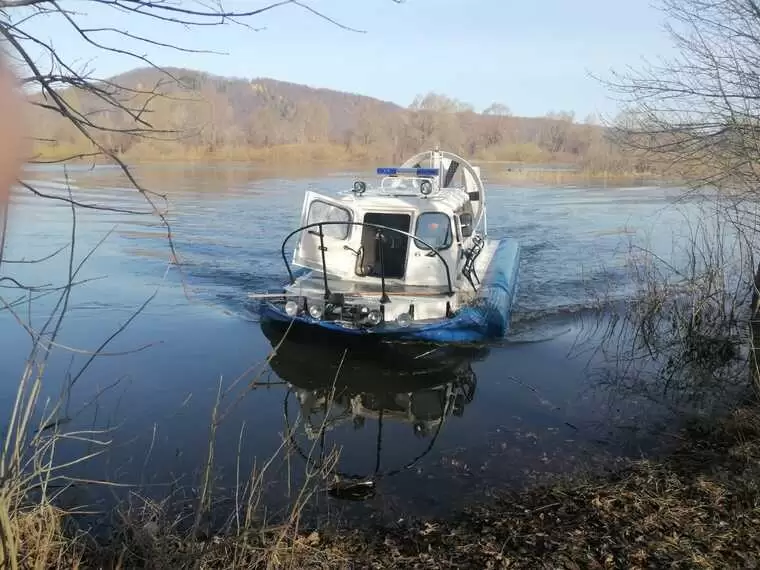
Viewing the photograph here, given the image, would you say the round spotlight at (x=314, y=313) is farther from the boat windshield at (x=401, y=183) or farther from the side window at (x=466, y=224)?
the side window at (x=466, y=224)

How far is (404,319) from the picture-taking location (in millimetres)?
9555

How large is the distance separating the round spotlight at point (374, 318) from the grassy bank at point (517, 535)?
3995 millimetres

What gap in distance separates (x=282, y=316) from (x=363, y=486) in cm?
416

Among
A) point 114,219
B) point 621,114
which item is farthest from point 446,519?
point 114,219

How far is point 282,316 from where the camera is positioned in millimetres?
9727

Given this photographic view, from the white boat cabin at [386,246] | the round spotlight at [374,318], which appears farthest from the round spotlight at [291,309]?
the round spotlight at [374,318]

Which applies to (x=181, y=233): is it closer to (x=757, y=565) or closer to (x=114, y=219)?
(x=114, y=219)

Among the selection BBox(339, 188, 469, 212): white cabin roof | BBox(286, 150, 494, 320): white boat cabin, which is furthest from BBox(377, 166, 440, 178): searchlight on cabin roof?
BBox(339, 188, 469, 212): white cabin roof

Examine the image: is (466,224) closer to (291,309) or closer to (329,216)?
(329,216)

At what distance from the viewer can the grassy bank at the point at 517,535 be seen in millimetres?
4180

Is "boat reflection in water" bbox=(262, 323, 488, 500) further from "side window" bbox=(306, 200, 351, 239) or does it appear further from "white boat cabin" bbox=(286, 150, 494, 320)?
"side window" bbox=(306, 200, 351, 239)

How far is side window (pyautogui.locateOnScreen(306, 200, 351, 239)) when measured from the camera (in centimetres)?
1064

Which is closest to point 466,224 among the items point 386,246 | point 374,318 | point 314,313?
point 386,246

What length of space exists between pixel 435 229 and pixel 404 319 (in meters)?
1.80
